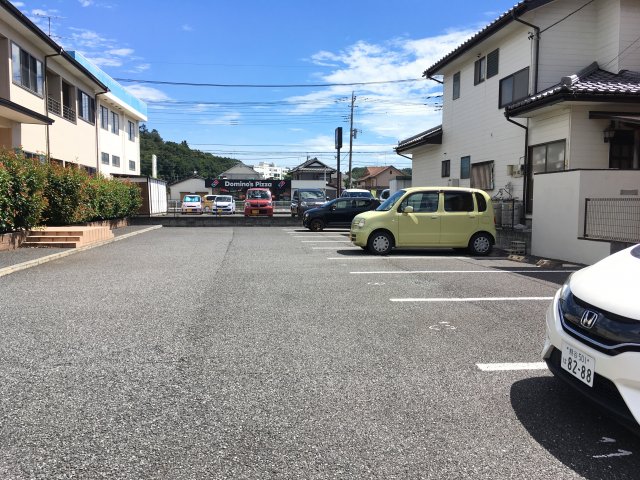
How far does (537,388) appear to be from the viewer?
3852mm

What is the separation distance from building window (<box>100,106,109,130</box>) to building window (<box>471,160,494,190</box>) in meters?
21.5

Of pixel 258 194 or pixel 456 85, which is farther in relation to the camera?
pixel 258 194

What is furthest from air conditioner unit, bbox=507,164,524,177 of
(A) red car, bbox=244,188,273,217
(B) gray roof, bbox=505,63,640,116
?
(A) red car, bbox=244,188,273,217

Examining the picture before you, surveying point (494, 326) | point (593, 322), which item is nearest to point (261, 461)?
point (593, 322)

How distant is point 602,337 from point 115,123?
33.5 m

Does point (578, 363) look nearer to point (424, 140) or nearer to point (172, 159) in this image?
point (424, 140)

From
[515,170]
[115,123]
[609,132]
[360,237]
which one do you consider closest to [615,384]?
[360,237]

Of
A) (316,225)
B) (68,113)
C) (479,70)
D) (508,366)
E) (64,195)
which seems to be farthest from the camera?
(68,113)

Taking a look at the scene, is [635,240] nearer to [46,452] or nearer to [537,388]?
[537,388]

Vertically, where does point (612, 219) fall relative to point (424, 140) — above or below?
below

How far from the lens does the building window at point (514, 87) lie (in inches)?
575

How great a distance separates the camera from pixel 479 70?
17.5m

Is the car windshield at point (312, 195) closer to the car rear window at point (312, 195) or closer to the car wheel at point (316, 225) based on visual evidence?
the car rear window at point (312, 195)

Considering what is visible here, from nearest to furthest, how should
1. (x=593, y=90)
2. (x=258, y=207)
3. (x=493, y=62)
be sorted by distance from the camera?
1. (x=593, y=90)
2. (x=493, y=62)
3. (x=258, y=207)
